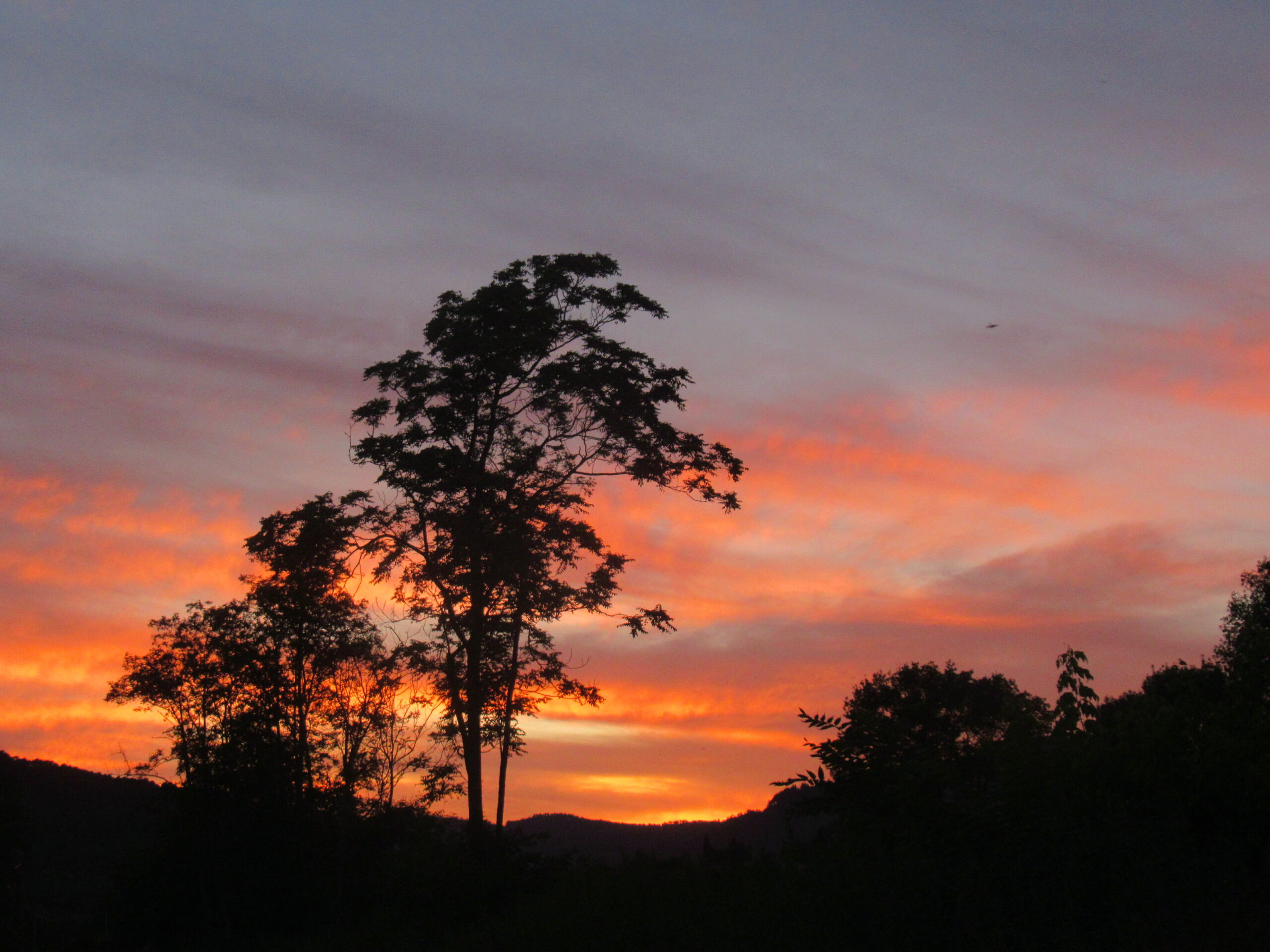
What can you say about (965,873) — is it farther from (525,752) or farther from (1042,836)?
(525,752)

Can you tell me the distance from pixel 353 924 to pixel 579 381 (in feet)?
62.9

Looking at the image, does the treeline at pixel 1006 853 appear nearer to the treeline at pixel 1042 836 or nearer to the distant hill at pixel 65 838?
the treeline at pixel 1042 836

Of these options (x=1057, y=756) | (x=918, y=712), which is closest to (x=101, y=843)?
(x=918, y=712)

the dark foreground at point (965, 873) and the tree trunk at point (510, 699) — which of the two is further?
the tree trunk at point (510, 699)

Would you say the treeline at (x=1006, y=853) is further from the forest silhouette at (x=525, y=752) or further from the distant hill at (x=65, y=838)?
the distant hill at (x=65, y=838)

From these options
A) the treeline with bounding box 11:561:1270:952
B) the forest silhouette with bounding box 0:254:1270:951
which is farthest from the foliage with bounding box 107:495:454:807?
the treeline with bounding box 11:561:1270:952

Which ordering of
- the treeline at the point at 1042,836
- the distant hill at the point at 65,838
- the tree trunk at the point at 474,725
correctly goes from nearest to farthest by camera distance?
the treeline at the point at 1042,836, the tree trunk at the point at 474,725, the distant hill at the point at 65,838

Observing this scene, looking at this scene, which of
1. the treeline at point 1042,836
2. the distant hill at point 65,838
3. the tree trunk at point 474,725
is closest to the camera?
the treeline at point 1042,836

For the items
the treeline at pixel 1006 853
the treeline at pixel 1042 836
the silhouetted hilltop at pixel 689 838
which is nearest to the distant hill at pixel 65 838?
the silhouetted hilltop at pixel 689 838

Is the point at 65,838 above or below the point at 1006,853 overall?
below

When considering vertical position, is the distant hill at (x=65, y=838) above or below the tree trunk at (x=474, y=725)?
below

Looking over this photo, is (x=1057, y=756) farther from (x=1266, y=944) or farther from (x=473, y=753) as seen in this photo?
(x=473, y=753)

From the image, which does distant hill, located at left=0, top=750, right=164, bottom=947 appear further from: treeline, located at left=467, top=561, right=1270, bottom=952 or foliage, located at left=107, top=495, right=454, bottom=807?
treeline, located at left=467, top=561, right=1270, bottom=952

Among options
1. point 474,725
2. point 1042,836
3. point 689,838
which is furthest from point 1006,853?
point 689,838
